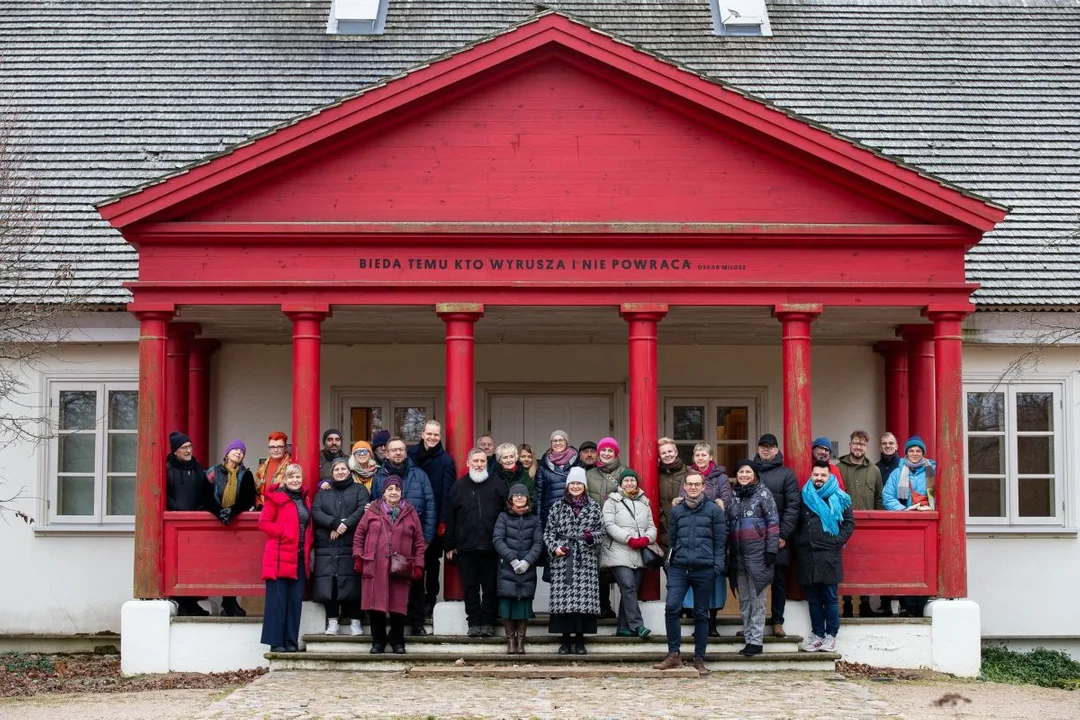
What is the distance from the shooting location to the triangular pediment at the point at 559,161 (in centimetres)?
1191

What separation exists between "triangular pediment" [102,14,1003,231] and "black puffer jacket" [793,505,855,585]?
2656 millimetres

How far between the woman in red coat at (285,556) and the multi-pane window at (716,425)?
17.1 ft

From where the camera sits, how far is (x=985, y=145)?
16.2 meters

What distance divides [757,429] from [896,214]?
384 cm

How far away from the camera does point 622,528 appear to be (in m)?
11.2

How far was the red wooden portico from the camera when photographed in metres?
11.9

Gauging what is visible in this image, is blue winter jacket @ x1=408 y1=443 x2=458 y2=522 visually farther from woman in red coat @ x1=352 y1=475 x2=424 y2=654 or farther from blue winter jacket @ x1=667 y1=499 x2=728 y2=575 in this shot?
blue winter jacket @ x1=667 y1=499 x2=728 y2=575

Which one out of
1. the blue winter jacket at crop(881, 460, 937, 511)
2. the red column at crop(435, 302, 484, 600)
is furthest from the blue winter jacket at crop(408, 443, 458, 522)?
the blue winter jacket at crop(881, 460, 937, 511)

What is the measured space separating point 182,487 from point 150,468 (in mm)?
376

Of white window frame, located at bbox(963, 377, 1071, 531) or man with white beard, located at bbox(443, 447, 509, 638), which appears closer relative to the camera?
man with white beard, located at bbox(443, 447, 509, 638)

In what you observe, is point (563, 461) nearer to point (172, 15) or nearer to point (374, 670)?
point (374, 670)

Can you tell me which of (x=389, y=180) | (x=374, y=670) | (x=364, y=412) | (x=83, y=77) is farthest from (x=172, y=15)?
(x=374, y=670)

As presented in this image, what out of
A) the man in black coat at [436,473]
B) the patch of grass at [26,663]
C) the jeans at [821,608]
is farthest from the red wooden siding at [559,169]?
the patch of grass at [26,663]

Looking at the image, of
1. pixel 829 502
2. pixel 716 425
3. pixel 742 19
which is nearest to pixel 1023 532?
pixel 716 425
